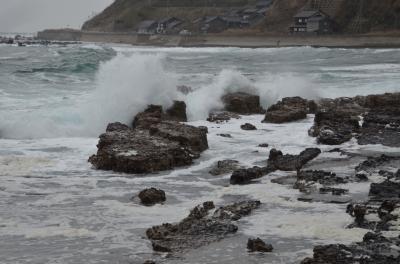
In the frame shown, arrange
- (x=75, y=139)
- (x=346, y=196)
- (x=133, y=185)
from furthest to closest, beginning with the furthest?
(x=75, y=139), (x=133, y=185), (x=346, y=196)

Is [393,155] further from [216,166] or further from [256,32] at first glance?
[256,32]

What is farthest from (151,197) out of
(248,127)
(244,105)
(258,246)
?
(244,105)

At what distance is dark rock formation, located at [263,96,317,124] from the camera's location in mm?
16000

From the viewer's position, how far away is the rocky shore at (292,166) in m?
6.56

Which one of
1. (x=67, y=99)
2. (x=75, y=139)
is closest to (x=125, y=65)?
(x=67, y=99)

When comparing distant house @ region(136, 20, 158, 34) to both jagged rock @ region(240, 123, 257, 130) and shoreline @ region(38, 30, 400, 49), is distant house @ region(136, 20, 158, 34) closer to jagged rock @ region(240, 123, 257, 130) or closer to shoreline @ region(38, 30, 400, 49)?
shoreline @ region(38, 30, 400, 49)

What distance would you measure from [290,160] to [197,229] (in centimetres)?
408

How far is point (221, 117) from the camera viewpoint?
1666 cm

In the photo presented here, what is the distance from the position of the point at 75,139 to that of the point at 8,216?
6.15 metres

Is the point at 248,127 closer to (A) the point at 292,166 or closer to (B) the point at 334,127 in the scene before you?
(B) the point at 334,127

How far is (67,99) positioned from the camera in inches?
768

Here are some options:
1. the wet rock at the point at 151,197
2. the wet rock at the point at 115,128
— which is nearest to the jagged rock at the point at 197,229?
the wet rock at the point at 151,197

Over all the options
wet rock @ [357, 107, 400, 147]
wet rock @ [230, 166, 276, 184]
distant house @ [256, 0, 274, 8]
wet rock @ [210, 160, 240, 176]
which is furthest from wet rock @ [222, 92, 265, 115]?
distant house @ [256, 0, 274, 8]

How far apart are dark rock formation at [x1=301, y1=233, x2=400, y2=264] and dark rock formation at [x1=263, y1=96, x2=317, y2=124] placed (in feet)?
31.8
